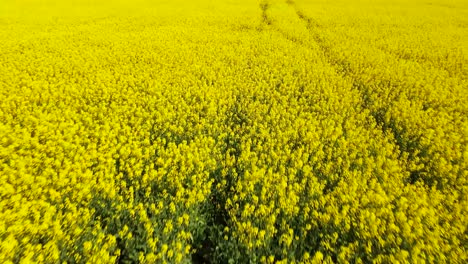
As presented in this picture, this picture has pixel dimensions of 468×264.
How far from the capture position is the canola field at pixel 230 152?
14.6 ft

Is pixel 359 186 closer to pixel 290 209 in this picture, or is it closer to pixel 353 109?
pixel 290 209

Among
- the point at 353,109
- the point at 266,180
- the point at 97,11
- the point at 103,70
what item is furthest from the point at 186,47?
the point at 97,11

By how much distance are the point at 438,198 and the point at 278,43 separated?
12.3m

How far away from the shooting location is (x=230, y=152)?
23.7ft

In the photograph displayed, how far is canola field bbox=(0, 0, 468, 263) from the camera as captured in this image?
4461 millimetres

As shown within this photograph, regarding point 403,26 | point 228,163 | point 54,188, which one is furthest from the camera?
point 403,26

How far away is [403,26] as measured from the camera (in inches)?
828

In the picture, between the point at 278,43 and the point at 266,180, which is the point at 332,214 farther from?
the point at 278,43

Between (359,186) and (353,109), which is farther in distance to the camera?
(353,109)

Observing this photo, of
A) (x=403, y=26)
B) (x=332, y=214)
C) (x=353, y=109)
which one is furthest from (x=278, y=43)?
(x=332, y=214)

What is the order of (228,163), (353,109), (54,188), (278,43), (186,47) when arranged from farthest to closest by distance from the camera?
(278,43), (186,47), (353,109), (228,163), (54,188)

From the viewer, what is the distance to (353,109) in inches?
360

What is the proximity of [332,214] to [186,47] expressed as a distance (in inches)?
467

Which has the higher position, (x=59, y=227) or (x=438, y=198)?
(x=59, y=227)
